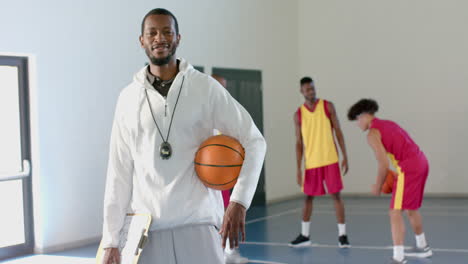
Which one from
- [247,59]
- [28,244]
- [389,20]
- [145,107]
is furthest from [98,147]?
[389,20]

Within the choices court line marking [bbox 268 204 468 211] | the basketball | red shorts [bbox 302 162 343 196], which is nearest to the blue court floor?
court line marking [bbox 268 204 468 211]

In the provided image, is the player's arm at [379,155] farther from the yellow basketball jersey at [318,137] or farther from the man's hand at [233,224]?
the man's hand at [233,224]

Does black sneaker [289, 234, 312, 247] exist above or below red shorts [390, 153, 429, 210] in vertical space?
below

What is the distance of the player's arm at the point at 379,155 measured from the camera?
4875 millimetres

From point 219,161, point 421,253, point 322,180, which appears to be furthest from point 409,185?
point 219,161

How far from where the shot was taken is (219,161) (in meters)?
2.28

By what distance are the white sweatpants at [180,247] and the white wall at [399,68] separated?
309 inches

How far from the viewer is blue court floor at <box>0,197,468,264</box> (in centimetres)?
556

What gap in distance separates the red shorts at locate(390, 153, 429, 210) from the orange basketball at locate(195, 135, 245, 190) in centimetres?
293

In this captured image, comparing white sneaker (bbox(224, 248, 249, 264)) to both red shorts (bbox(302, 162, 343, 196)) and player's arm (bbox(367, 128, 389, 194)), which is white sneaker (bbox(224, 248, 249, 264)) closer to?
red shorts (bbox(302, 162, 343, 196))

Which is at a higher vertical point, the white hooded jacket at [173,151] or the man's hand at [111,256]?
the white hooded jacket at [173,151]

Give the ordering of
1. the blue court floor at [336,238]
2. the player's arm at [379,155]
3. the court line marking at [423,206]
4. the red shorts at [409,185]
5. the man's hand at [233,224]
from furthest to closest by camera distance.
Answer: the court line marking at [423,206] → the blue court floor at [336,238] → the red shorts at [409,185] → the player's arm at [379,155] → the man's hand at [233,224]

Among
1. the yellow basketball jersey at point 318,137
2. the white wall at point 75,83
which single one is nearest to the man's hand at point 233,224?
the yellow basketball jersey at point 318,137

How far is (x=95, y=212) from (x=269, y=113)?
3849 millimetres
